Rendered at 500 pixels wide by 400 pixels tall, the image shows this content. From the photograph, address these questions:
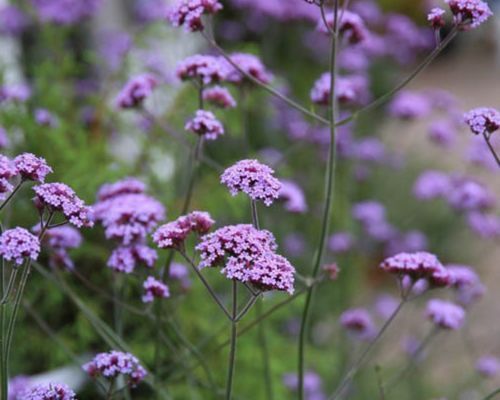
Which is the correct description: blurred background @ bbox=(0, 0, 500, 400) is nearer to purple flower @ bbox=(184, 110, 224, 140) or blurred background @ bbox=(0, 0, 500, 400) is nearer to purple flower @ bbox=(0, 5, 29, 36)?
purple flower @ bbox=(0, 5, 29, 36)

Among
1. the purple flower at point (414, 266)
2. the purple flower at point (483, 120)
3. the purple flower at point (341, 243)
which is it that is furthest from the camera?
the purple flower at point (341, 243)

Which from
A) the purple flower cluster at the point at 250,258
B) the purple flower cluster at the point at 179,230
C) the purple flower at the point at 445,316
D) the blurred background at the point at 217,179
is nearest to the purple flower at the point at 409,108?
the blurred background at the point at 217,179

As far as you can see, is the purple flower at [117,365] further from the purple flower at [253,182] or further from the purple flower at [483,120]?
the purple flower at [483,120]

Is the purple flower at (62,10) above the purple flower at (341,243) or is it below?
above

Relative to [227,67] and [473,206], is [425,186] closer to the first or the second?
[473,206]

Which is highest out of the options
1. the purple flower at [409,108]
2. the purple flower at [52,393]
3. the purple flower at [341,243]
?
the purple flower at [409,108]

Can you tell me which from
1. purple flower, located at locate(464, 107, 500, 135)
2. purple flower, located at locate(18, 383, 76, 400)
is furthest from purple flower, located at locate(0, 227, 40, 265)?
purple flower, located at locate(464, 107, 500, 135)
